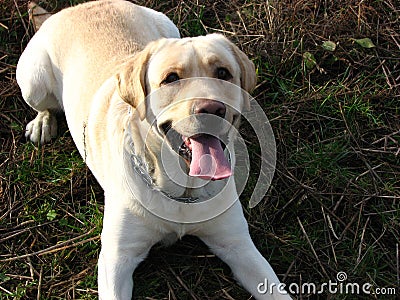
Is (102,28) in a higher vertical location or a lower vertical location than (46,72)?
higher

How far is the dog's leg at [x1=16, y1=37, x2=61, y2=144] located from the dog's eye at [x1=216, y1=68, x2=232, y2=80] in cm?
161

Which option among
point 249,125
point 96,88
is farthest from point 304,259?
point 96,88

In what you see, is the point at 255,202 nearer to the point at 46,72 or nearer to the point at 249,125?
the point at 249,125

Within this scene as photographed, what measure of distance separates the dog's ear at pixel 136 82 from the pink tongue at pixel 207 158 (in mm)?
303

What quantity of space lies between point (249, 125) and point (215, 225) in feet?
3.62

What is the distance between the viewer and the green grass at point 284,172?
3.33m

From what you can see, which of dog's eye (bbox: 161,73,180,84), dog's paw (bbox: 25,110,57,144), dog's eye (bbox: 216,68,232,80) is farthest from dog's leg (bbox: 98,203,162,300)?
dog's paw (bbox: 25,110,57,144)

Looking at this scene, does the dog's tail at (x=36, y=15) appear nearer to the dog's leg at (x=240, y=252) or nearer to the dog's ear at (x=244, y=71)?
the dog's ear at (x=244, y=71)

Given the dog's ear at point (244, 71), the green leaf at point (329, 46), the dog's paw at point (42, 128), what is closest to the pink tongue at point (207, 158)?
the dog's ear at point (244, 71)

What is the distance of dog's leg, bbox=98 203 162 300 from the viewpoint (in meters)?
3.08

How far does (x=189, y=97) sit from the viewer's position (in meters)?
2.73

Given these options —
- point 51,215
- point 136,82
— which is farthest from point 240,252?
point 51,215

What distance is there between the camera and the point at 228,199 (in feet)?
10.6

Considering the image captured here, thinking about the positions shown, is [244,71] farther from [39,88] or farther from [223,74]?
[39,88]
